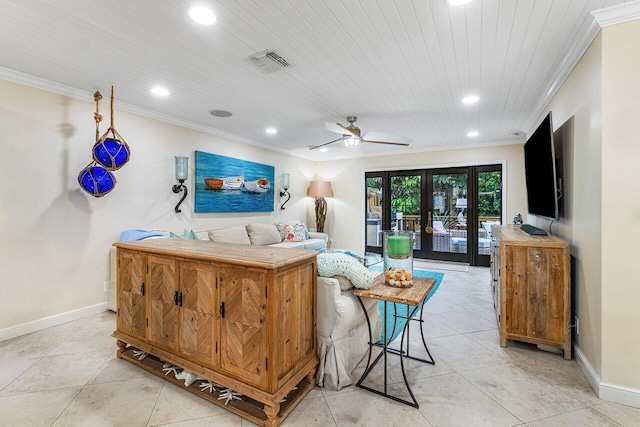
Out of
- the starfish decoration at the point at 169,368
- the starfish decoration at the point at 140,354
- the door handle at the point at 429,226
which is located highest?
the door handle at the point at 429,226

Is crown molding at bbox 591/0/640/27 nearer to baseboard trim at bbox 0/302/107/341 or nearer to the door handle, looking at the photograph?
the door handle

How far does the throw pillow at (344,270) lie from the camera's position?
2.04m

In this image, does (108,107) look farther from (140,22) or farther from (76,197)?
(140,22)

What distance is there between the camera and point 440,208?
6145 mm

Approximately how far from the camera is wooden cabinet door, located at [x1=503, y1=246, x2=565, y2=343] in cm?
237

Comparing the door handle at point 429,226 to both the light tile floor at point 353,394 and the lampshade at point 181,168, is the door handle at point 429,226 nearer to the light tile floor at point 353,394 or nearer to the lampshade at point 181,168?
the light tile floor at point 353,394

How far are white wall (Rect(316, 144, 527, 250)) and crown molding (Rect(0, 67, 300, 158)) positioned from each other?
2.63 metres

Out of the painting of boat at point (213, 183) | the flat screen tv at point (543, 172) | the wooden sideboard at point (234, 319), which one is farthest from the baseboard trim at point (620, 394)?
the painting of boat at point (213, 183)

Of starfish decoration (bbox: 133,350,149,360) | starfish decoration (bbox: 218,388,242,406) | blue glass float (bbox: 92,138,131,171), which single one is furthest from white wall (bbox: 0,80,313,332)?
starfish decoration (bbox: 218,388,242,406)

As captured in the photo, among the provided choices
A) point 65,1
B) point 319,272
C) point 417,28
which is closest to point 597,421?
point 319,272

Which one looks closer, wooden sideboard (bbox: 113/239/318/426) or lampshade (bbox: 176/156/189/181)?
wooden sideboard (bbox: 113/239/318/426)

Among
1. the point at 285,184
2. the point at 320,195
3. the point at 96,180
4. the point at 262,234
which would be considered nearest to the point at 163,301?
the point at 96,180

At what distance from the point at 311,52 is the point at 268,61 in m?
0.41

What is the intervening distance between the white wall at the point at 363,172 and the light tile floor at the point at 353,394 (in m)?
3.84
